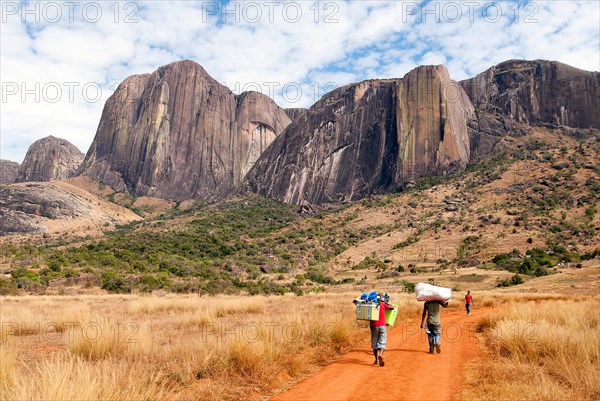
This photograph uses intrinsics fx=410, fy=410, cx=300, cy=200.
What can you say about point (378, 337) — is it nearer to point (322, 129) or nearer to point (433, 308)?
point (433, 308)

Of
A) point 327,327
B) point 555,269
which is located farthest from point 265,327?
point 555,269

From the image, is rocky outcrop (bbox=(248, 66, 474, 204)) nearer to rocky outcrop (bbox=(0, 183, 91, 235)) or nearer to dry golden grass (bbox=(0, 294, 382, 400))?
rocky outcrop (bbox=(0, 183, 91, 235))

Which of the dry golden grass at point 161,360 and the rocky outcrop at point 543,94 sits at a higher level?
the rocky outcrop at point 543,94

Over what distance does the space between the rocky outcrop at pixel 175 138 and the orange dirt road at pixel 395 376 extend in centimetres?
15164

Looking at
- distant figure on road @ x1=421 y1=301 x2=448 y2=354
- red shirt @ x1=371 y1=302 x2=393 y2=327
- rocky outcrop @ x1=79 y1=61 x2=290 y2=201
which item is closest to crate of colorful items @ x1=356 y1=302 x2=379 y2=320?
red shirt @ x1=371 y1=302 x2=393 y2=327

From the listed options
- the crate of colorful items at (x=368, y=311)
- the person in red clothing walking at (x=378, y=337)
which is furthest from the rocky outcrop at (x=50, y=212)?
the person in red clothing walking at (x=378, y=337)

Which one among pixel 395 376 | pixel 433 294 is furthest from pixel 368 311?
pixel 433 294

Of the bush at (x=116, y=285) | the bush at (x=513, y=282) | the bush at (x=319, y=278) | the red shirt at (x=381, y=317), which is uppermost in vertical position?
the red shirt at (x=381, y=317)

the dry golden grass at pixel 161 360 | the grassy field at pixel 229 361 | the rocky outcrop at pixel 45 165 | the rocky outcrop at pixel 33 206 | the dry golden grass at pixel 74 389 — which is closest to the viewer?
the dry golden grass at pixel 74 389

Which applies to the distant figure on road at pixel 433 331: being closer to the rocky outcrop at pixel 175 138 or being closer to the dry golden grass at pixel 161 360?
the dry golden grass at pixel 161 360

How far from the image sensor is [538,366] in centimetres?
891

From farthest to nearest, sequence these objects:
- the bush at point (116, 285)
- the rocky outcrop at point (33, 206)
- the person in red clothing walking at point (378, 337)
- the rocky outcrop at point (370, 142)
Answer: the rocky outcrop at point (370, 142), the rocky outcrop at point (33, 206), the bush at point (116, 285), the person in red clothing walking at point (378, 337)

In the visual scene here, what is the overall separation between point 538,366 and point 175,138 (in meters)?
165

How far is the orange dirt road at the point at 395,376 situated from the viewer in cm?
734
